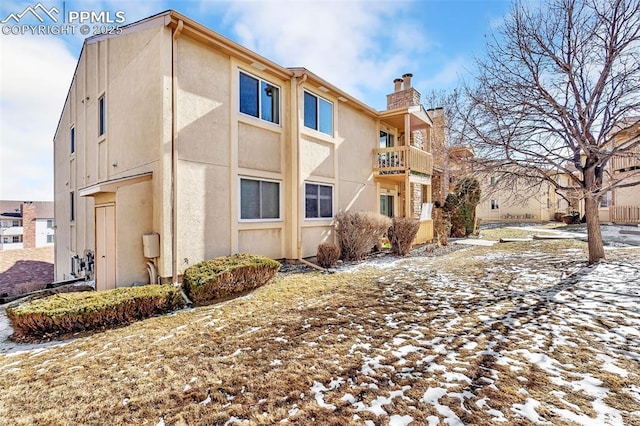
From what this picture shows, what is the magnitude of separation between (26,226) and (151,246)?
5222 cm

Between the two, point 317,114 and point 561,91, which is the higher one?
point 317,114

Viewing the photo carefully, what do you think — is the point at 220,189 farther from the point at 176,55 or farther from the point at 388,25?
the point at 388,25

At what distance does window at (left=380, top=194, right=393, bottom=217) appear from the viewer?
1507 cm

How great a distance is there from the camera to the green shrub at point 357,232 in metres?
10.3

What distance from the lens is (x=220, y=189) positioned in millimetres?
7957

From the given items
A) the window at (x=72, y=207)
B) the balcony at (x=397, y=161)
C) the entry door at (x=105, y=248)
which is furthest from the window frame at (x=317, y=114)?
the window at (x=72, y=207)

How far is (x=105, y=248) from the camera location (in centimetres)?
747

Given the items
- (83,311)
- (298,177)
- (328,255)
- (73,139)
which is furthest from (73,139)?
(328,255)

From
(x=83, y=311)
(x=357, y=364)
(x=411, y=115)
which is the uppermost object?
(x=411, y=115)

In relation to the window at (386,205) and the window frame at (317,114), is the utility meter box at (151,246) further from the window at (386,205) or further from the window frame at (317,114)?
the window at (386,205)

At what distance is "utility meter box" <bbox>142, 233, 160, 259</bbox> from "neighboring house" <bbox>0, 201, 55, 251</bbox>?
48524mm

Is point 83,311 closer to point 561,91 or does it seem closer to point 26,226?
point 561,91

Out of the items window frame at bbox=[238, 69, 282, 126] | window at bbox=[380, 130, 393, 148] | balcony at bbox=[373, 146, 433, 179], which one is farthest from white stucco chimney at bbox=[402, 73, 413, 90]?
window frame at bbox=[238, 69, 282, 126]

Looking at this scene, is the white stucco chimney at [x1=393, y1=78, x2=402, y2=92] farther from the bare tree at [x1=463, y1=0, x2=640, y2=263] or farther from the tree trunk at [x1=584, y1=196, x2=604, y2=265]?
the tree trunk at [x1=584, y1=196, x2=604, y2=265]
